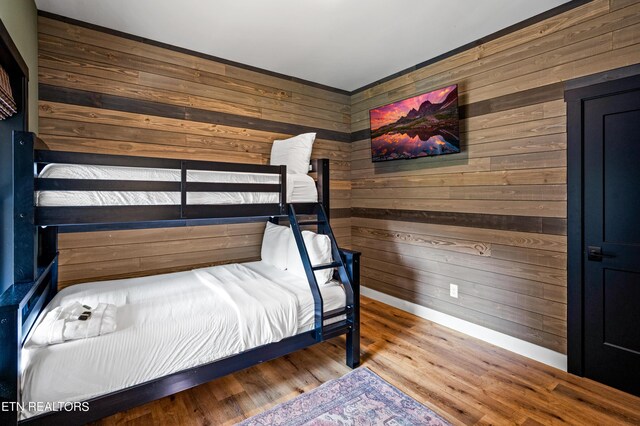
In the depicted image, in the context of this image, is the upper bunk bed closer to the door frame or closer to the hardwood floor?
the hardwood floor

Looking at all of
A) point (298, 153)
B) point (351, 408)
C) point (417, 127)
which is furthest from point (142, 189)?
point (417, 127)

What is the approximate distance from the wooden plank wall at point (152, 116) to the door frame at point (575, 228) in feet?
8.41

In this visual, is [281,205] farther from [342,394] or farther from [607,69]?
[607,69]

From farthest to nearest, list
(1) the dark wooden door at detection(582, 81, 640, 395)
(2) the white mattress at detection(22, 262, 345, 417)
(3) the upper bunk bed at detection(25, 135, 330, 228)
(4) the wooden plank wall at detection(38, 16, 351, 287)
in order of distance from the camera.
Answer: (4) the wooden plank wall at detection(38, 16, 351, 287)
(1) the dark wooden door at detection(582, 81, 640, 395)
(3) the upper bunk bed at detection(25, 135, 330, 228)
(2) the white mattress at detection(22, 262, 345, 417)

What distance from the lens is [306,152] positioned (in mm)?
3090

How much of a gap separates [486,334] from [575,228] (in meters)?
1.17

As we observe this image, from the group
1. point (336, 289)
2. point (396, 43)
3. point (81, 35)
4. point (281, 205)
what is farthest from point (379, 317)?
point (81, 35)

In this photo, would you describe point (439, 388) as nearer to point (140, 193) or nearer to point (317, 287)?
point (317, 287)

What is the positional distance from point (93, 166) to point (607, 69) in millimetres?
3307

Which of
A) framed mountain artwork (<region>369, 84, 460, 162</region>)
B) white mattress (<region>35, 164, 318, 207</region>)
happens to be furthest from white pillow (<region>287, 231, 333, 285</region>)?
framed mountain artwork (<region>369, 84, 460, 162</region>)

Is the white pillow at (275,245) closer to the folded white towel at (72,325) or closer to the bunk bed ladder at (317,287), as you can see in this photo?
the bunk bed ladder at (317,287)

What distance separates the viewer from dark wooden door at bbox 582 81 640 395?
6.61 ft

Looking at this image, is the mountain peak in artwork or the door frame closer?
the door frame

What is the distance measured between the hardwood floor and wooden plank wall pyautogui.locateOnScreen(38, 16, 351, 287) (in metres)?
1.31
